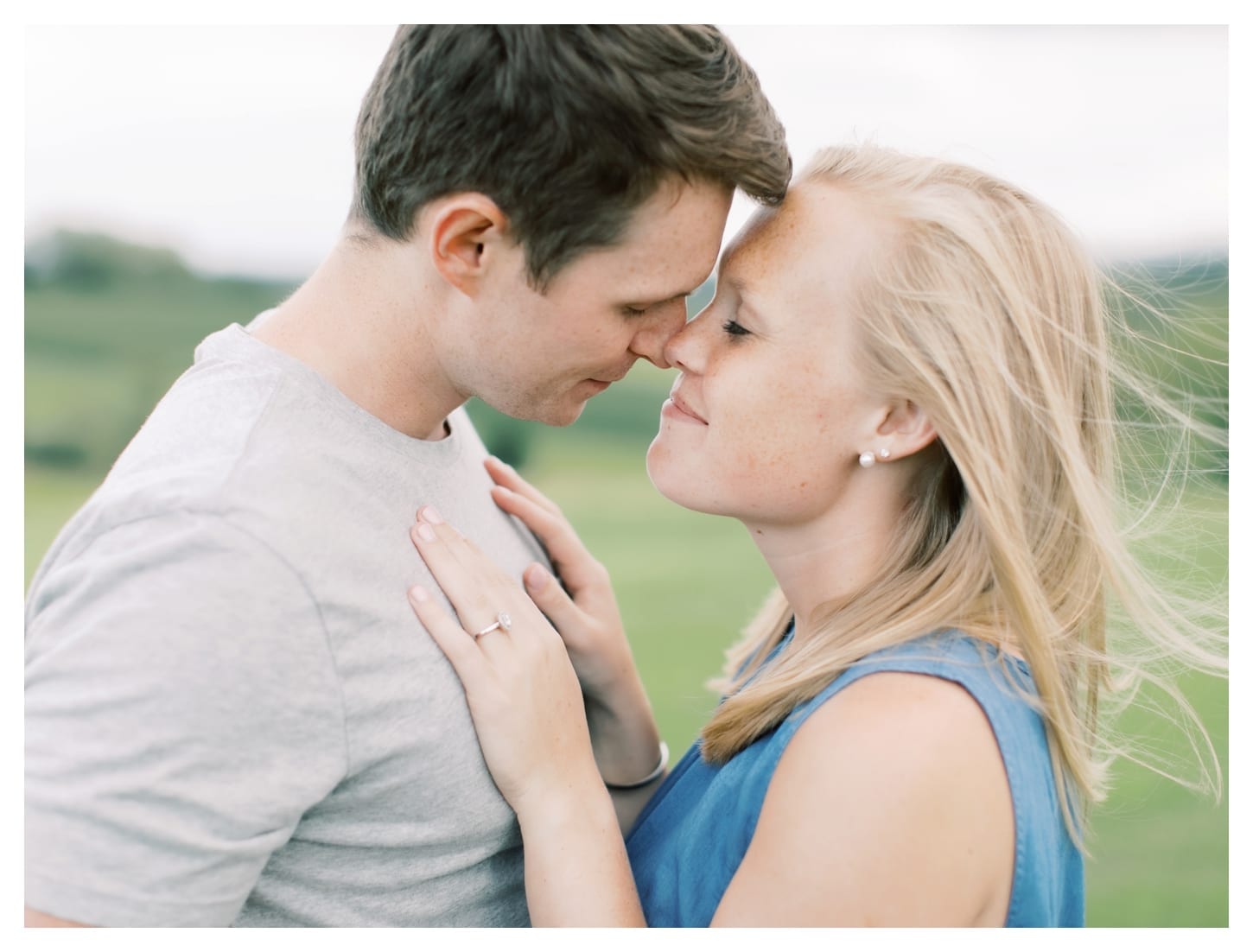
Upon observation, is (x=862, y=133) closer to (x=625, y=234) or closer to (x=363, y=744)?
(x=625, y=234)

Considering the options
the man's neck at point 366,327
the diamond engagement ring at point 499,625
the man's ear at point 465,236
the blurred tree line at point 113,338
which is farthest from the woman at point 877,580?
the blurred tree line at point 113,338

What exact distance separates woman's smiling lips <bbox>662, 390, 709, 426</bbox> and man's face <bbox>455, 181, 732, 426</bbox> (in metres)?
0.11

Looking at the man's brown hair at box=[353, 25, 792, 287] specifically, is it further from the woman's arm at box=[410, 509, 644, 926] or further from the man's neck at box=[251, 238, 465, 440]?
the woman's arm at box=[410, 509, 644, 926]

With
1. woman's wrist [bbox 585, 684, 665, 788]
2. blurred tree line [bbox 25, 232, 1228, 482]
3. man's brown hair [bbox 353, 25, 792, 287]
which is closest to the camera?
man's brown hair [bbox 353, 25, 792, 287]

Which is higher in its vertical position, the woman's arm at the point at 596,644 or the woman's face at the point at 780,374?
the woman's face at the point at 780,374

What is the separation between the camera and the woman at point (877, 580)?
4.66 ft

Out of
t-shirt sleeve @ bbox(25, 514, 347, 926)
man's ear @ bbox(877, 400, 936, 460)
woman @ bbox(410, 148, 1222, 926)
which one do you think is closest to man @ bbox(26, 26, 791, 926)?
t-shirt sleeve @ bbox(25, 514, 347, 926)

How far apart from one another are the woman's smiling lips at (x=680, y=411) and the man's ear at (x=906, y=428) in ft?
1.00

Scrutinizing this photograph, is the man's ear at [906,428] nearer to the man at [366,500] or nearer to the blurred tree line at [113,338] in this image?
the man at [366,500]

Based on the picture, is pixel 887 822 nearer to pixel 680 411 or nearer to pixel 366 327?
pixel 680 411

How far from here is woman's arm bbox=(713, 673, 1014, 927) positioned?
134 cm

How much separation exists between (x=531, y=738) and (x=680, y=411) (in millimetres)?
632

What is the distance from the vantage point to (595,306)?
64.6 inches

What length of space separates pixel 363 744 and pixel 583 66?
A: 3.24ft
